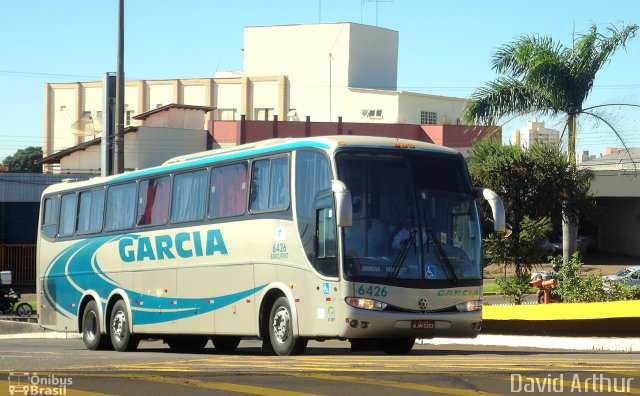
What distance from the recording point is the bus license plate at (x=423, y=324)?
16.6m

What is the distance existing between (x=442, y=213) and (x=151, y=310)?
7138 millimetres

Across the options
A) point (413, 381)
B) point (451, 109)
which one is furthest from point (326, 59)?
point (413, 381)

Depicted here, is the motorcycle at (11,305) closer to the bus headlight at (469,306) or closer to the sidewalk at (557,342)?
the sidewalk at (557,342)

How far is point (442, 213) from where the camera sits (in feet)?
56.2

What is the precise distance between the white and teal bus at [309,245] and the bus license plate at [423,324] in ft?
0.05

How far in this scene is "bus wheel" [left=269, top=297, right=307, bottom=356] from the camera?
1709 centimetres

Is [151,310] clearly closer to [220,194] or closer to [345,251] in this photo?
[220,194]

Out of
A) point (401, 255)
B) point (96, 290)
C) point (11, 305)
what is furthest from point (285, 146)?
point (11, 305)

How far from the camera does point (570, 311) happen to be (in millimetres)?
21641

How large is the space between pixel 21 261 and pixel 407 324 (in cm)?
4361

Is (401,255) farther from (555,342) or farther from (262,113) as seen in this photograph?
(262,113)

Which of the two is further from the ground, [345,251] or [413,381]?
[345,251]

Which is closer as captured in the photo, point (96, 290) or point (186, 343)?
point (186, 343)

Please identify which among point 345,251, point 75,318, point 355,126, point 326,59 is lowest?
point 75,318
